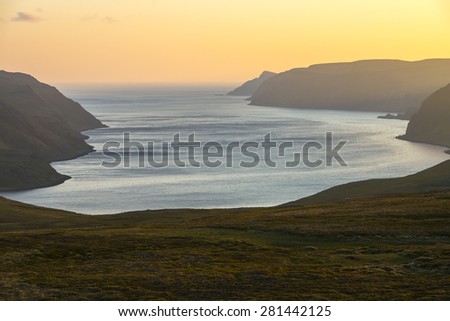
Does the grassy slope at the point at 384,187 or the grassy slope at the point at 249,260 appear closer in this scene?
the grassy slope at the point at 249,260

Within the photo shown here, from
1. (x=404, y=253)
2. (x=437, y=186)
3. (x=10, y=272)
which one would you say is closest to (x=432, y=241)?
(x=404, y=253)

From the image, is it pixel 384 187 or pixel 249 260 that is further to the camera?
pixel 384 187

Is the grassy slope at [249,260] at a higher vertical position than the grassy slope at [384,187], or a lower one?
higher

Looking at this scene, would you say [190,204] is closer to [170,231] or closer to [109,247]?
[170,231]

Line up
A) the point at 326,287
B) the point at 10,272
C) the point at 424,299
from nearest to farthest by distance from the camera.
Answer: the point at 424,299 < the point at 326,287 < the point at 10,272
